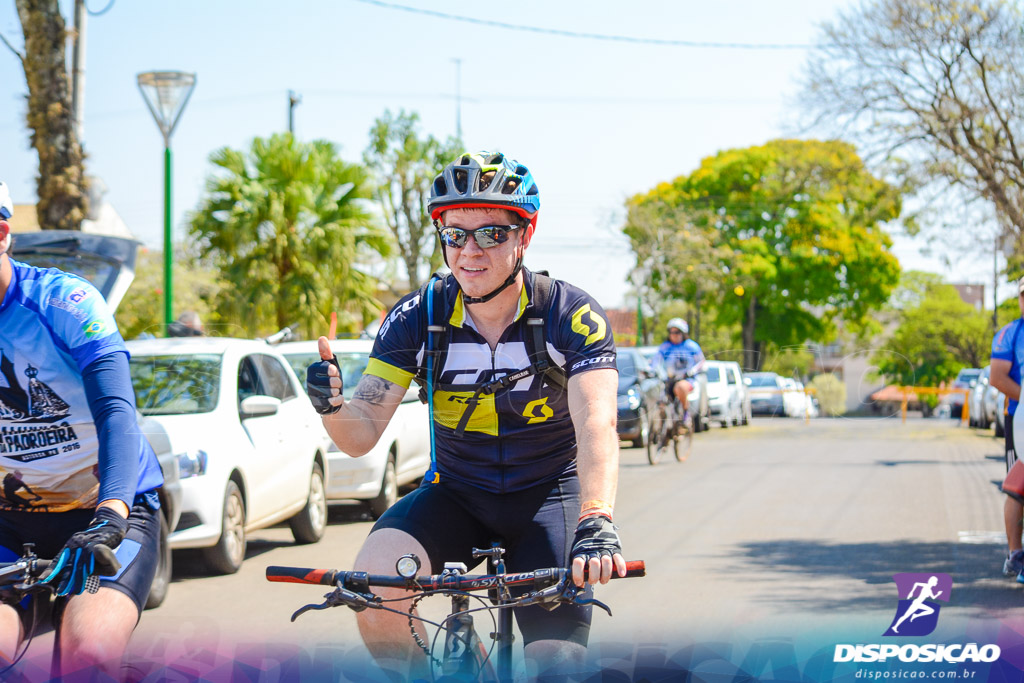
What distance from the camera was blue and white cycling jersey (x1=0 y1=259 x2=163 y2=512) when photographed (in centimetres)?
297

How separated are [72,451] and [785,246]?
17896 mm

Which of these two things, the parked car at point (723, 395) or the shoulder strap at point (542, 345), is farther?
the parked car at point (723, 395)

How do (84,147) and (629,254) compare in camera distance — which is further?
(629,254)

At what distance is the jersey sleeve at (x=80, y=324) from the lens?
2926 mm

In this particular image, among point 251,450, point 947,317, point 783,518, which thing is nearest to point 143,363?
point 251,450

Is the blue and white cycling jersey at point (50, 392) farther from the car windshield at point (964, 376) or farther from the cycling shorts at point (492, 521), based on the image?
the car windshield at point (964, 376)

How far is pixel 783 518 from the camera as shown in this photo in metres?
10.9

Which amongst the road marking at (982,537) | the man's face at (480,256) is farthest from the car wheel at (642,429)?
the man's face at (480,256)

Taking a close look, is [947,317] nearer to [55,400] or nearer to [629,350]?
[629,350]

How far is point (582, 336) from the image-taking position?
2986 millimetres

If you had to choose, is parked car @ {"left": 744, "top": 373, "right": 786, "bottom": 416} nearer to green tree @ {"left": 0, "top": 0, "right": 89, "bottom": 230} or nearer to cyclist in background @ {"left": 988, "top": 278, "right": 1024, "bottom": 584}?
cyclist in background @ {"left": 988, "top": 278, "right": 1024, "bottom": 584}

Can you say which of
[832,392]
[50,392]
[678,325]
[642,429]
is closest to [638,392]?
[678,325]

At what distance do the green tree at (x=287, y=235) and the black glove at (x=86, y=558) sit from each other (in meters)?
14.4

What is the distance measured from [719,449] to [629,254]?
420 cm
